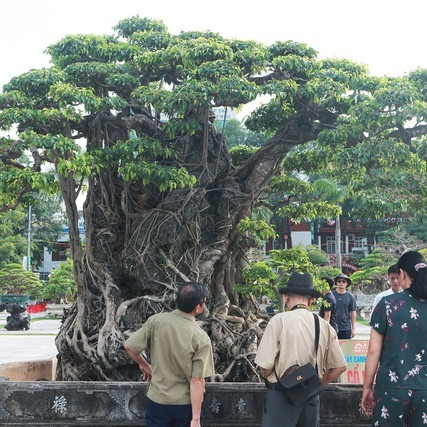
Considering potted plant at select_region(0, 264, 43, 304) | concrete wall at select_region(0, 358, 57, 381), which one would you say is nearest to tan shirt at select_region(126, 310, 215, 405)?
concrete wall at select_region(0, 358, 57, 381)

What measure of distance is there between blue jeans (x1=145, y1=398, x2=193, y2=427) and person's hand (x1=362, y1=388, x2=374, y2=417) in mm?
1039

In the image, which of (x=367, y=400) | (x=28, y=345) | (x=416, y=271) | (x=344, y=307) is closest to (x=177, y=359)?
(x=367, y=400)

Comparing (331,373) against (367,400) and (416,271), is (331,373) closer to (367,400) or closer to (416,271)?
(367,400)

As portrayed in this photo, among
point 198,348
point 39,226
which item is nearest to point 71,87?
point 198,348

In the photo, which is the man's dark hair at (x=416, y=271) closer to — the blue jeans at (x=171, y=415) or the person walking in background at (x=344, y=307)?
the blue jeans at (x=171, y=415)

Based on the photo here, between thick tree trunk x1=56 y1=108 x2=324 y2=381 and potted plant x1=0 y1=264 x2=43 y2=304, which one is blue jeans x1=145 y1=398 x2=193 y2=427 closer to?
thick tree trunk x1=56 y1=108 x2=324 y2=381

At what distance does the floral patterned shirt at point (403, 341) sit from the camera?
3.35m

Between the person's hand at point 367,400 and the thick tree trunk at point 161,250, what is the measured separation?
4.11 meters

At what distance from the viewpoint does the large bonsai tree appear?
7.09 m

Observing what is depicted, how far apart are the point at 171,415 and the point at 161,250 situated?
449 centimetres


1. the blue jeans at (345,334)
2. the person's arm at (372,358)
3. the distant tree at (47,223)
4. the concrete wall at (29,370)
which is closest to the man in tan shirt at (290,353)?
the person's arm at (372,358)

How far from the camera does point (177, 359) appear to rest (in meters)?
3.73

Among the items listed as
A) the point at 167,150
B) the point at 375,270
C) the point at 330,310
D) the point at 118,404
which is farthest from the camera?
the point at 375,270

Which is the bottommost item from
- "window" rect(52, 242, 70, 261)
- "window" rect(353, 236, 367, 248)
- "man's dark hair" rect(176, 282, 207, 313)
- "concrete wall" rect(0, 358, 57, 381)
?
"concrete wall" rect(0, 358, 57, 381)
